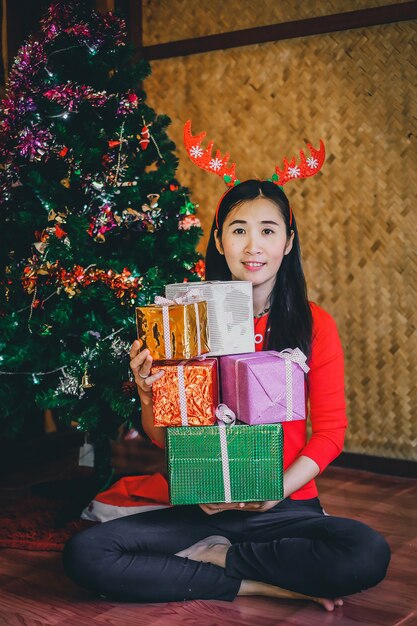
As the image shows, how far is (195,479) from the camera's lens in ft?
5.76

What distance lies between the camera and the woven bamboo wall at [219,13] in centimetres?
325

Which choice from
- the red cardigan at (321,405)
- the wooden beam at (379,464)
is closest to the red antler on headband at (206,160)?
the red cardigan at (321,405)

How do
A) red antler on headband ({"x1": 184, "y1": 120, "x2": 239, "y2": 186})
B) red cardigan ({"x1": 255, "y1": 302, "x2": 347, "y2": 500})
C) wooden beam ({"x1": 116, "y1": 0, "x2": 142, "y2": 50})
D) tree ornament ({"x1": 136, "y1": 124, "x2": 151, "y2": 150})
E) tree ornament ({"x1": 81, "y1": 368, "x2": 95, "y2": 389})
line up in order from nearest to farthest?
1. red cardigan ({"x1": 255, "y1": 302, "x2": 347, "y2": 500})
2. red antler on headband ({"x1": 184, "y1": 120, "x2": 239, "y2": 186})
3. tree ornament ({"x1": 81, "y1": 368, "x2": 95, "y2": 389})
4. tree ornament ({"x1": 136, "y1": 124, "x2": 151, "y2": 150})
5. wooden beam ({"x1": 116, "y1": 0, "x2": 142, "y2": 50})

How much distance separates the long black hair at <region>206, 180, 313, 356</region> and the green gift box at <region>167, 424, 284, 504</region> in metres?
0.30

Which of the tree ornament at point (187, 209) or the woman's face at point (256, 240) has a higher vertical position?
the tree ornament at point (187, 209)

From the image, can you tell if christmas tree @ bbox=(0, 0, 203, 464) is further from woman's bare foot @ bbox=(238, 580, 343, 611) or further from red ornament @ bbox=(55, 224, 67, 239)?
woman's bare foot @ bbox=(238, 580, 343, 611)

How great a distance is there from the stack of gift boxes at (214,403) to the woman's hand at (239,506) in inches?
1.5

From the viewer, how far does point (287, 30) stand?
332 cm

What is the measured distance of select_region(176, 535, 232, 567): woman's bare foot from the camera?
1.89m

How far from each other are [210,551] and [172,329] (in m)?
0.60

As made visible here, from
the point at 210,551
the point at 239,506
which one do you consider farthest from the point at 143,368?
the point at 210,551

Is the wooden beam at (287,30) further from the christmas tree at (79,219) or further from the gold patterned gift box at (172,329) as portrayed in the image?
the gold patterned gift box at (172,329)

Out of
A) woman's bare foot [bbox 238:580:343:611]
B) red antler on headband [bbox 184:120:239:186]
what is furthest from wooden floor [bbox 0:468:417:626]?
red antler on headband [bbox 184:120:239:186]

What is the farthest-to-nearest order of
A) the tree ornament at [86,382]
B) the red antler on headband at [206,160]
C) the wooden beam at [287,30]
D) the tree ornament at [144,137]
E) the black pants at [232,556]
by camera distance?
the wooden beam at [287,30] < the tree ornament at [144,137] < the tree ornament at [86,382] < the red antler on headband at [206,160] < the black pants at [232,556]
